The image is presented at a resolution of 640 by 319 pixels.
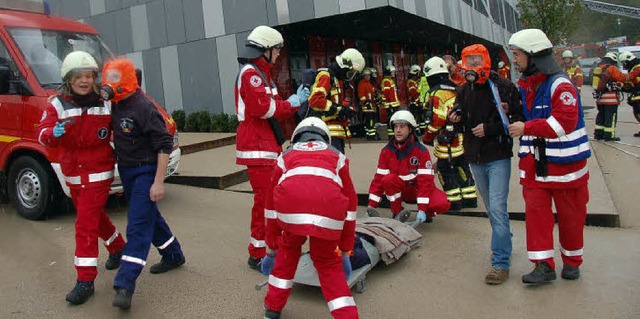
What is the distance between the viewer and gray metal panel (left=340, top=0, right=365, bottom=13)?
1248 centimetres

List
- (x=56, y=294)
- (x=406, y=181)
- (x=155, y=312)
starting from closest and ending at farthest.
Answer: (x=155, y=312), (x=56, y=294), (x=406, y=181)

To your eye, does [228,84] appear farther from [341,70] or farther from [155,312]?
[155,312]

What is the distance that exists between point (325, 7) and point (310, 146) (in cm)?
971

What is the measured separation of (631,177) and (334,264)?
6611 mm

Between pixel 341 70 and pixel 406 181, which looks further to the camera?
pixel 341 70

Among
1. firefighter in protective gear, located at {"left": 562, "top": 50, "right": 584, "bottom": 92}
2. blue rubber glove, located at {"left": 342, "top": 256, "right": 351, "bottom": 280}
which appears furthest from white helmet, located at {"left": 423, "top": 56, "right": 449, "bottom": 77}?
firefighter in protective gear, located at {"left": 562, "top": 50, "right": 584, "bottom": 92}

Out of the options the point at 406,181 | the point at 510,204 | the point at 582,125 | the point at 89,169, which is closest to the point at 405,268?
the point at 406,181

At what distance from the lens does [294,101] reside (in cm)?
503

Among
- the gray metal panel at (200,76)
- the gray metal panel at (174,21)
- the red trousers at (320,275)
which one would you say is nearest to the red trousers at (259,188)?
the red trousers at (320,275)

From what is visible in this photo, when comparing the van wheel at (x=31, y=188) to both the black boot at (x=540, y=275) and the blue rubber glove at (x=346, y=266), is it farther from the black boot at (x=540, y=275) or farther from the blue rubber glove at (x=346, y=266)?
the black boot at (x=540, y=275)

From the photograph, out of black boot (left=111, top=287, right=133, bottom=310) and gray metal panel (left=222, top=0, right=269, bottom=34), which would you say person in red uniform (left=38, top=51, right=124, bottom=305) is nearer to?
black boot (left=111, top=287, right=133, bottom=310)

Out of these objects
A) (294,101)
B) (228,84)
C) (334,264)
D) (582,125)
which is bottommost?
(334,264)

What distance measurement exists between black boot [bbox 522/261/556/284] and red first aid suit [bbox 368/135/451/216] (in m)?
1.73

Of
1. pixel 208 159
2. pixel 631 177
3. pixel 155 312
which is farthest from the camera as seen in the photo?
pixel 208 159
